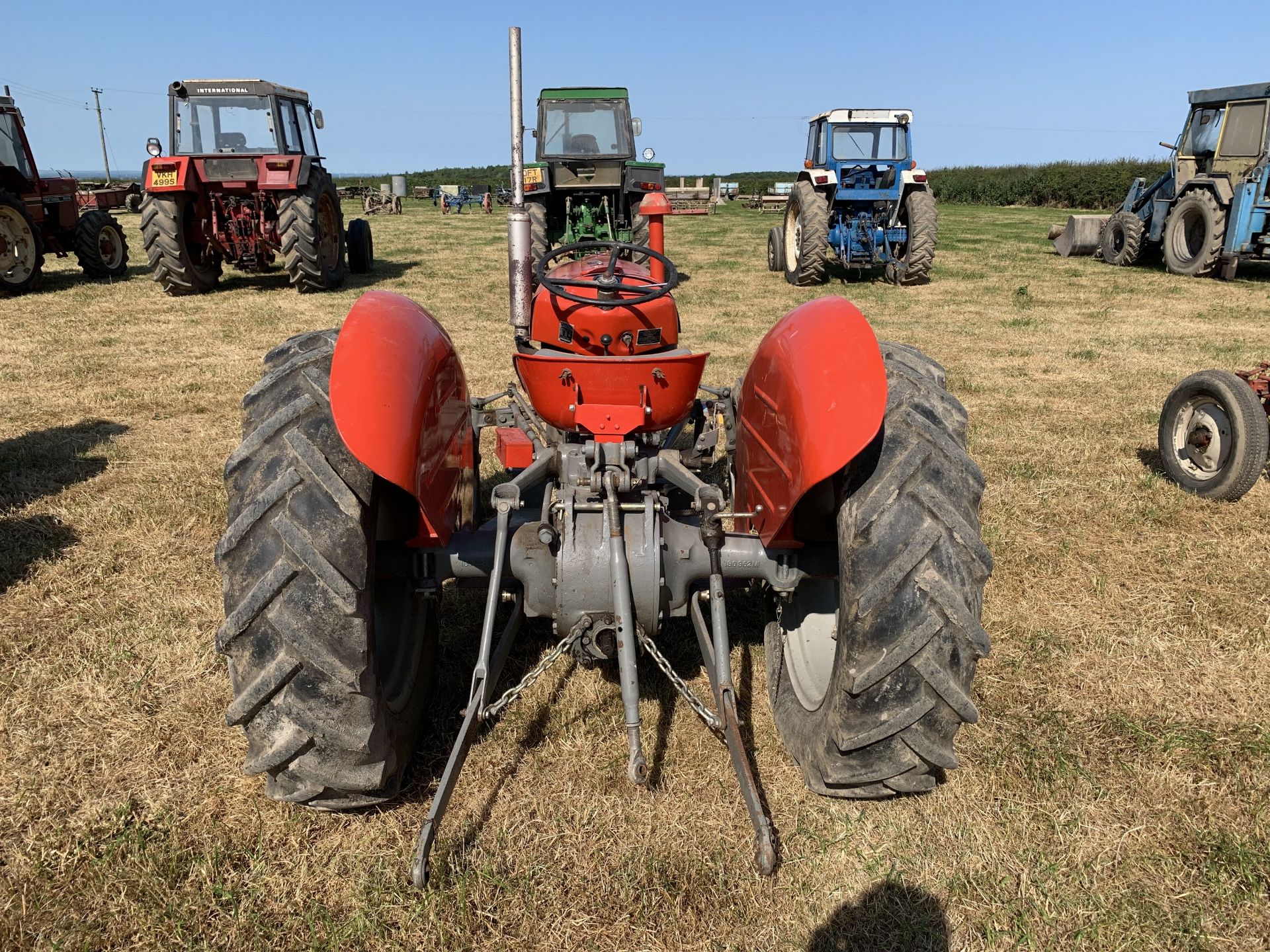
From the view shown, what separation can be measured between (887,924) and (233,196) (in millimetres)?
11737

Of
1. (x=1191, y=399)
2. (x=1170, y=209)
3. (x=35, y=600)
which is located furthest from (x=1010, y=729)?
(x=1170, y=209)

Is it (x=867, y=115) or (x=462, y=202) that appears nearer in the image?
(x=867, y=115)

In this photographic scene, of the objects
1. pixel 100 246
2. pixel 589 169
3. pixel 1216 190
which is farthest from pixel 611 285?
pixel 1216 190

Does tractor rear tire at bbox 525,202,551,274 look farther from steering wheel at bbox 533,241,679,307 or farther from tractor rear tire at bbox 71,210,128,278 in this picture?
steering wheel at bbox 533,241,679,307

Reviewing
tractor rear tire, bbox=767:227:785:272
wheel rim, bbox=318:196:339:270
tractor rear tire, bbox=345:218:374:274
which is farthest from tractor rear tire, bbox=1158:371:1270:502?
tractor rear tire, bbox=345:218:374:274

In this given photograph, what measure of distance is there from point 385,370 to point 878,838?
1.83 meters

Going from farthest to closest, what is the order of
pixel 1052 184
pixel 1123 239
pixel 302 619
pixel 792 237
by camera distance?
pixel 1052 184
pixel 1123 239
pixel 792 237
pixel 302 619

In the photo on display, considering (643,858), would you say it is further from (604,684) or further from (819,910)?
(604,684)

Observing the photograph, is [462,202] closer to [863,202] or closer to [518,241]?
[863,202]

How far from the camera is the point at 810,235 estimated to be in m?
12.4

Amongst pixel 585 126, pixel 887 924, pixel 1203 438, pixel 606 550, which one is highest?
pixel 585 126

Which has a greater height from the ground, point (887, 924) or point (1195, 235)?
point (1195, 235)

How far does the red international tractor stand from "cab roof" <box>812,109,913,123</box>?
460 inches

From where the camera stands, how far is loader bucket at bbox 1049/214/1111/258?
16422mm
